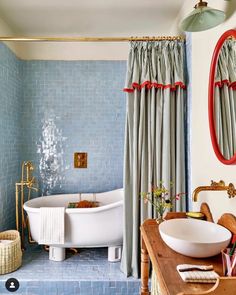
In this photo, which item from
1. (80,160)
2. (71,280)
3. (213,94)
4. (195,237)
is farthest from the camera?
(80,160)

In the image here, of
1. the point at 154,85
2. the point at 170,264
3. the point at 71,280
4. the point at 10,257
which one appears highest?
the point at 154,85

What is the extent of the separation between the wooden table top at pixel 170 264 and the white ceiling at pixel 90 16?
2.23 meters

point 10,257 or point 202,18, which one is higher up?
point 202,18

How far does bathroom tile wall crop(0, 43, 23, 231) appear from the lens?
10.1ft

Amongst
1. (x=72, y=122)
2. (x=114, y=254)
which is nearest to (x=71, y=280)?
(x=114, y=254)

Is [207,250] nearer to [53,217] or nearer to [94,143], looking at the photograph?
[53,217]

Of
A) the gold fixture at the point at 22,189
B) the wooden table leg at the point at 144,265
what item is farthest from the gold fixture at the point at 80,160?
the wooden table leg at the point at 144,265

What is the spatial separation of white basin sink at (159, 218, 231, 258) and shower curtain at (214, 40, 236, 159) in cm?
43

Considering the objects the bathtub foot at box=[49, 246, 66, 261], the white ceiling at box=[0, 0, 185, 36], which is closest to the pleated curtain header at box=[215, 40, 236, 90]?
the white ceiling at box=[0, 0, 185, 36]

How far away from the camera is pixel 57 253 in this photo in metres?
2.83

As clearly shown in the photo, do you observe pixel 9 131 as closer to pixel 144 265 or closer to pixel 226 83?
pixel 144 265

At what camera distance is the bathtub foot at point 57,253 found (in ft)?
9.26

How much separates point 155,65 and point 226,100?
1109 millimetres

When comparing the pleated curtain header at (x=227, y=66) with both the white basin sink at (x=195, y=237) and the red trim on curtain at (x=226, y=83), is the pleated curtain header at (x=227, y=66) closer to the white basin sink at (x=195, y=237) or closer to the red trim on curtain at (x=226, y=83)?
the red trim on curtain at (x=226, y=83)
